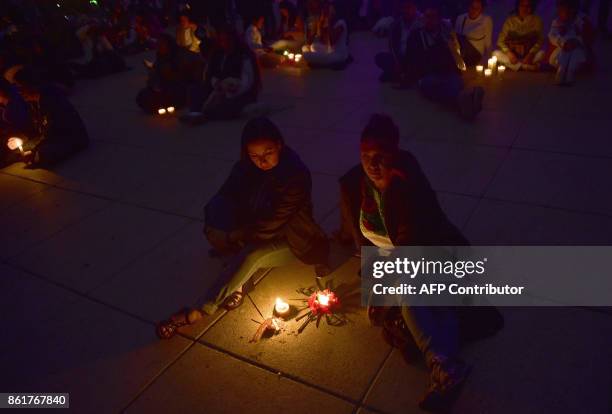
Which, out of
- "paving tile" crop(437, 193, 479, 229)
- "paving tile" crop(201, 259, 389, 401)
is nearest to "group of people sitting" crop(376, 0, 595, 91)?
"paving tile" crop(437, 193, 479, 229)

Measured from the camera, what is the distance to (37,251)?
414 cm

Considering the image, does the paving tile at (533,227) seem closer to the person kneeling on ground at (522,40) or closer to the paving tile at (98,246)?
the paving tile at (98,246)

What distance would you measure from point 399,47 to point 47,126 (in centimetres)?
590

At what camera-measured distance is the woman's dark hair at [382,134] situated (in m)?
2.52

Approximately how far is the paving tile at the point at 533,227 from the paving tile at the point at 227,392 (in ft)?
6.37

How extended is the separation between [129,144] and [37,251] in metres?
2.85

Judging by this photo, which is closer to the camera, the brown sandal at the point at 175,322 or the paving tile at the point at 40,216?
the brown sandal at the point at 175,322

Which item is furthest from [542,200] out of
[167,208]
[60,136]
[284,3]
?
[284,3]

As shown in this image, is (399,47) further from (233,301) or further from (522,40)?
(233,301)

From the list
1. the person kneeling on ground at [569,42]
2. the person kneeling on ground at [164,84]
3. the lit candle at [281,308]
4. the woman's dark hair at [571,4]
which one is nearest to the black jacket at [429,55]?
the person kneeling on ground at [569,42]

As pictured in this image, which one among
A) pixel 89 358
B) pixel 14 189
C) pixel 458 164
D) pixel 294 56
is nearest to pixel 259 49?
pixel 294 56

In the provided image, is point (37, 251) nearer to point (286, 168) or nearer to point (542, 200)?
point (286, 168)

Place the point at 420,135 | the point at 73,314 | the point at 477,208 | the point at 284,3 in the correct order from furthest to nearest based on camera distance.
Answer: the point at 284,3
the point at 420,135
the point at 477,208
the point at 73,314

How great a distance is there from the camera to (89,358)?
2.91 m
